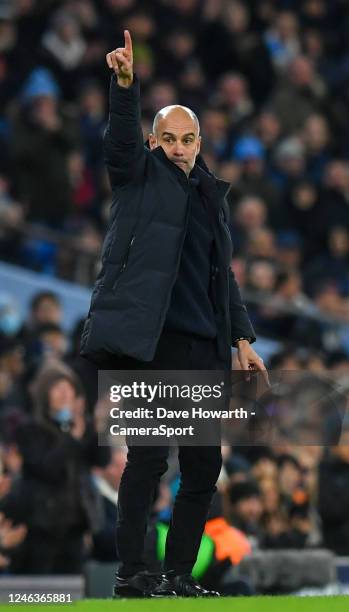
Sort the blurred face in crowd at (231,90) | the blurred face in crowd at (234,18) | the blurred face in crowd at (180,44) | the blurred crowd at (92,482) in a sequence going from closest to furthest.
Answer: the blurred crowd at (92,482) < the blurred face in crowd at (180,44) < the blurred face in crowd at (231,90) < the blurred face in crowd at (234,18)

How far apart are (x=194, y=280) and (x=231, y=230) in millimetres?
8009

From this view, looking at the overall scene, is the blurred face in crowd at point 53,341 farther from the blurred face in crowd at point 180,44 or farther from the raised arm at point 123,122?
the raised arm at point 123,122

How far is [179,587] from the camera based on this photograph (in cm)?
546

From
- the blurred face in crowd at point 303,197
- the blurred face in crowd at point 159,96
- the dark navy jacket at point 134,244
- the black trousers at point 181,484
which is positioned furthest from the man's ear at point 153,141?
the blurred face in crowd at point 303,197

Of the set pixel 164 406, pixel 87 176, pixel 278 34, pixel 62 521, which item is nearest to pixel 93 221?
pixel 87 176

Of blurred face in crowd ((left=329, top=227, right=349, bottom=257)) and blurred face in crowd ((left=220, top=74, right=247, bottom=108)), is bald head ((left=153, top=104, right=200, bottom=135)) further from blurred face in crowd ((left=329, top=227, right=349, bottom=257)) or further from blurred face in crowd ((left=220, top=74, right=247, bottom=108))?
blurred face in crowd ((left=220, top=74, right=247, bottom=108))

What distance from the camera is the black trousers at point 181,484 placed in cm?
537

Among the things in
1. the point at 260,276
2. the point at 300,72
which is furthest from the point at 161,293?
the point at 300,72

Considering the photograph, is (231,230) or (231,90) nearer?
(231,230)

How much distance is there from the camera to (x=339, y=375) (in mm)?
12117

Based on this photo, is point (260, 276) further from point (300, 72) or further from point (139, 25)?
point (300, 72)

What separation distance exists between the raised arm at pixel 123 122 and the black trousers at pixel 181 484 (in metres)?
0.57

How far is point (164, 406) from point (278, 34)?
1167cm

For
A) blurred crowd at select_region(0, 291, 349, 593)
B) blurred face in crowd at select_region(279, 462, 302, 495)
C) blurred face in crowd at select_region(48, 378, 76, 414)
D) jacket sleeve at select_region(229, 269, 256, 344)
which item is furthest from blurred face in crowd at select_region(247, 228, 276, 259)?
jacket sleeve at select_region(229, 269, 256, 344)
